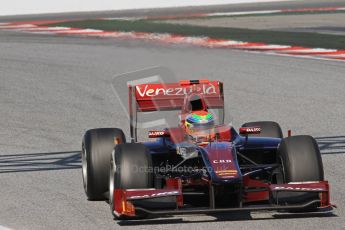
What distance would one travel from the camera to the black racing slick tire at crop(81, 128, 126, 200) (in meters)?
11.0

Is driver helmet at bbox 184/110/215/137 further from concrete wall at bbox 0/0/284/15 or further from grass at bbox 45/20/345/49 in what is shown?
concrete wall at bbox 0/0/284/15

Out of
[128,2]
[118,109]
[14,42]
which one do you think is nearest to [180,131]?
[118,109]

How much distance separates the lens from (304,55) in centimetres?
2373

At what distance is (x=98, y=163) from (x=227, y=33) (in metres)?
17.0

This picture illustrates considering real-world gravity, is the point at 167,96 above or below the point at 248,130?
above

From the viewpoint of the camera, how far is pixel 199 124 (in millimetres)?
10945

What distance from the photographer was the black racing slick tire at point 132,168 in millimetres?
10000

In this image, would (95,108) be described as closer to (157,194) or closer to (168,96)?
(168,96)

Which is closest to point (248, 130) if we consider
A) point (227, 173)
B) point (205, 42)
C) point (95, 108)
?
point (227, 173)

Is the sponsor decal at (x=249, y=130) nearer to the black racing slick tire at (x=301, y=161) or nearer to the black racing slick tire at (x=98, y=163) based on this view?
the black racing slick tire at (x=301, y=161)

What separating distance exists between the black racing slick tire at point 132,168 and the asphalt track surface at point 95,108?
14.2 inches

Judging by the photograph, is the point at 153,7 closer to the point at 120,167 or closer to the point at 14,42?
the point at 14,42

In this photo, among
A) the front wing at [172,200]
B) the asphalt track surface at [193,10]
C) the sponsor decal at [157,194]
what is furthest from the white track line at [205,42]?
the sponsor decal at [157,194]

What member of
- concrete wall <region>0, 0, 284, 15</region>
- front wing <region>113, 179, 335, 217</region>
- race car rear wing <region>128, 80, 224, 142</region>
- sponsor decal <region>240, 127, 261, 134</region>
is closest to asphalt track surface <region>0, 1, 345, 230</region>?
front wing <region>113, 179, 335, 217</region>
